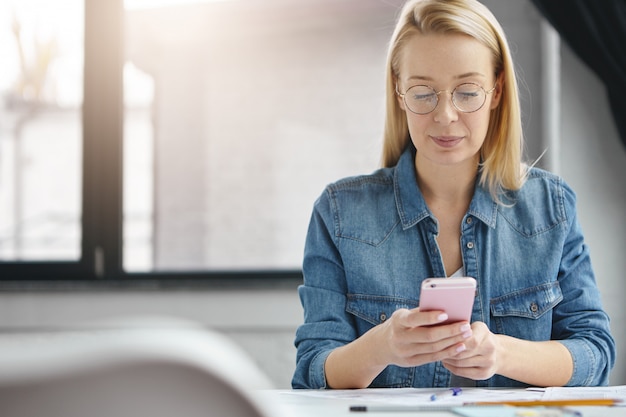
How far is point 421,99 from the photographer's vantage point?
142 centimetres

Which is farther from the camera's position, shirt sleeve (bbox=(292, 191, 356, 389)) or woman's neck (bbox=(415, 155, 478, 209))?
woman's neck (bbox=(415, 155, 478, 209))

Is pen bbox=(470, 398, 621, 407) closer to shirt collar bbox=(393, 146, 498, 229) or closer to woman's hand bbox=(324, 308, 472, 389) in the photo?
woman's hand bbox=(324, 308, 472, 389)

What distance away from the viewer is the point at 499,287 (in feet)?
4.77

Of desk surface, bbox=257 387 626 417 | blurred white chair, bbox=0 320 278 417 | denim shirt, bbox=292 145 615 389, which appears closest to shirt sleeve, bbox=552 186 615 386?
denim shirt, bbox=292 145 615 389

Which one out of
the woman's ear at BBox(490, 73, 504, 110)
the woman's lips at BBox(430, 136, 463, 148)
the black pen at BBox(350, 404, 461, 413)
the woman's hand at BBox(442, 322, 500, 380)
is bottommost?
the black pen at BBox(350, 404, 461, 413)

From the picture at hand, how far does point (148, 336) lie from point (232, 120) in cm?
268

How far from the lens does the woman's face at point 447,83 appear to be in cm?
139

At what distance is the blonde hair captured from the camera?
1.41 meters

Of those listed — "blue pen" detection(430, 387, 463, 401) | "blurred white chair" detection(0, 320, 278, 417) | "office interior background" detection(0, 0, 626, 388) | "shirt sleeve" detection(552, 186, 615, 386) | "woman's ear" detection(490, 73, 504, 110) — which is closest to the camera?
"blurred white chair" detection(0, 320, 278, 417)

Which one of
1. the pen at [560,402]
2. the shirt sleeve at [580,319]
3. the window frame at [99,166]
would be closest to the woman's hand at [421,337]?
the pen at [560,402]

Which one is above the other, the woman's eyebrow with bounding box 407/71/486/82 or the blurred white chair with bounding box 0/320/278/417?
the woman's eyebrow with bounding box 407/71/486/82

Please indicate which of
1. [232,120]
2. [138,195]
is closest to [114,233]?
[138,195]

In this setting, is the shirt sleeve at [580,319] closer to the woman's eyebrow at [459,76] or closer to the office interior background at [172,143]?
the woman's eyebrow at [459,76]

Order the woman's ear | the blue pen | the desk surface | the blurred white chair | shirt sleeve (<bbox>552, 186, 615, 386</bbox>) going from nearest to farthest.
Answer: the blurred white chair → the desk surface → the blue pen → shirt sleeve (<bbox>552, 186, 615, 386</bbox>) → the woman's ear
